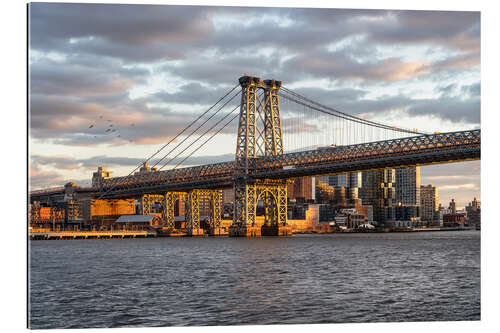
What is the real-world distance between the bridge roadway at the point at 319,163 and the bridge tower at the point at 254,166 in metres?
1.21

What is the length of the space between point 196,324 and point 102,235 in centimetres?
8852

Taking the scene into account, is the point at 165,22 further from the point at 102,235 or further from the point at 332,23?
the point at 102,235

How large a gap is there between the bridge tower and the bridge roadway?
3.97 feet

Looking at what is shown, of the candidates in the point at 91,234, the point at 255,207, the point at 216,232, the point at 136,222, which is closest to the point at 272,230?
the point at 255,207

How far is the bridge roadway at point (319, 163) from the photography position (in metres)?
65.9

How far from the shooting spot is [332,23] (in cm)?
2267

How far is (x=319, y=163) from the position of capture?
261 feet

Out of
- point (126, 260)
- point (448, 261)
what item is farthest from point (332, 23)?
point (126, 260)

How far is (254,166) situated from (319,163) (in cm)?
862

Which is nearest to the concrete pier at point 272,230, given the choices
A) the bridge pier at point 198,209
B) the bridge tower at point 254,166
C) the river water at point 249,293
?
the bridge tower at point 254,166

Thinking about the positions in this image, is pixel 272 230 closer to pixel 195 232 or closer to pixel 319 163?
pixel 319 163

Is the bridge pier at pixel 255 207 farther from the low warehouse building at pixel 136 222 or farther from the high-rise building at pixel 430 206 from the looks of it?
the high-rise building at pixel 430 206

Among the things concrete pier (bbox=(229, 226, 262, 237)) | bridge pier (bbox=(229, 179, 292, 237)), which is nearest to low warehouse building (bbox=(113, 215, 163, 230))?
bridge pier (bbox=(229, 179, 292, 237))

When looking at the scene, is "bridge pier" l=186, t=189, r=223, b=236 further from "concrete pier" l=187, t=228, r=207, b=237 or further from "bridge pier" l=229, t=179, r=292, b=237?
"bridge pier" l=229, t=179, r=292, b=237
